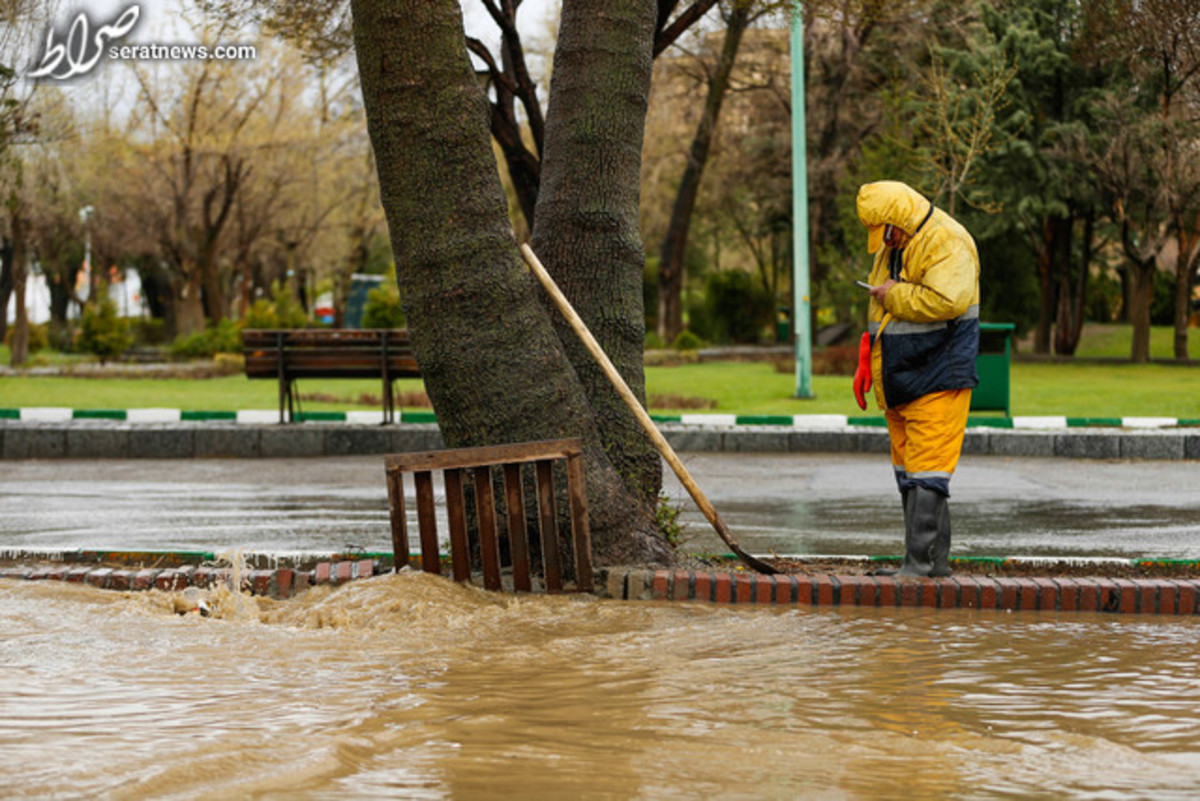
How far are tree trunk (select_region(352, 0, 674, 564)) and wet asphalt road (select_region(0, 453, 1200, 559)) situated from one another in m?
1.60

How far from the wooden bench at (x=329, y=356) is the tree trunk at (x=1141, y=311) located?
2096cm

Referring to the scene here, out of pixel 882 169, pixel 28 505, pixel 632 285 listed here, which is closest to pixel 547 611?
pixel 632 285

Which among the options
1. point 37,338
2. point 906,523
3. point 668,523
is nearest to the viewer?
point 906,523

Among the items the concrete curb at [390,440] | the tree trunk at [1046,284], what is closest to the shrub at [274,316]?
the tree trunk at [1046,284]

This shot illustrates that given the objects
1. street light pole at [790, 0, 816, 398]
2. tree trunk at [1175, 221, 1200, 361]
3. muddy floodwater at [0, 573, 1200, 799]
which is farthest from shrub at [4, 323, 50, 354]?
muddy floodwater at [0, 573, 1200, 799]

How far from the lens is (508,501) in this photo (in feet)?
20.9

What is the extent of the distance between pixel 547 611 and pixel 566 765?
2.12 metres

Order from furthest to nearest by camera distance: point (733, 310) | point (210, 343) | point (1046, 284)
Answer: point (733, 310) → point (1046, 284) → point (210, 343)

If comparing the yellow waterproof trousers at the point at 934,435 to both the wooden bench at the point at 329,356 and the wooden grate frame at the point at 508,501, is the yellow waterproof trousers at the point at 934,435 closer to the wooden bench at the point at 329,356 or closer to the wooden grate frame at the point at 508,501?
the wooden grate frame at the point at 508,501

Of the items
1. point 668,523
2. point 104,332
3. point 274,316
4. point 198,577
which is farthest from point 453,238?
point 274,316

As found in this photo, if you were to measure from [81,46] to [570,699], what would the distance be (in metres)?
28.2

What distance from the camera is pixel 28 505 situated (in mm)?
10328

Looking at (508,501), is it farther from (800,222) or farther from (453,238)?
A: (800,222)

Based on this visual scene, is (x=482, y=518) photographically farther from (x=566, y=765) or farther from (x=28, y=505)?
(x=28, y=505)
